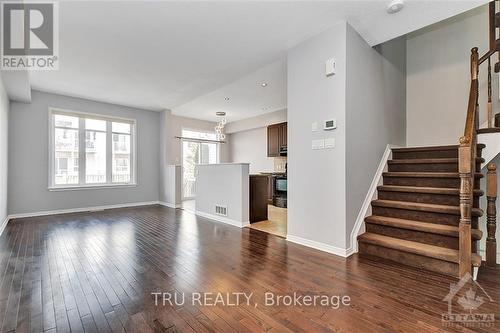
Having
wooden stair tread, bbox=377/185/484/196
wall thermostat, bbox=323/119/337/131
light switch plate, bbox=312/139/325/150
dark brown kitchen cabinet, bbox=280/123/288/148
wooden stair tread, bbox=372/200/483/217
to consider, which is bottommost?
wooden stair tread, bbox=372/200/483/217

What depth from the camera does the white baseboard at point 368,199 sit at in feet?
9.93

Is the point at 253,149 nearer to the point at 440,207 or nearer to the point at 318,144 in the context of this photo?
the point at 318,144

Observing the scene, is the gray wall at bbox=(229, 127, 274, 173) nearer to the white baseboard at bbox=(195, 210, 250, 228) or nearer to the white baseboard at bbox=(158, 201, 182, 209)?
the white baseboard at bbox=(158, 201, 182, 209)

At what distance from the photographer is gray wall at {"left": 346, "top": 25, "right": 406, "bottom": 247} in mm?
2975

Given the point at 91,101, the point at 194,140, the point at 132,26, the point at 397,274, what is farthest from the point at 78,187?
the point at 397,274

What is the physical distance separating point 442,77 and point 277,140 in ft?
13.4

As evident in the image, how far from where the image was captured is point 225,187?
4805 mm

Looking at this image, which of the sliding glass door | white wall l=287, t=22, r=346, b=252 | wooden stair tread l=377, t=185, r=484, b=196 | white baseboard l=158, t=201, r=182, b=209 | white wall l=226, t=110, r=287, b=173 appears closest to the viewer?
wooden stair tread l=377, t=185, r=484, b=196

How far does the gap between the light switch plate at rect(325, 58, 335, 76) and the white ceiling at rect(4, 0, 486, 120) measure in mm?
441

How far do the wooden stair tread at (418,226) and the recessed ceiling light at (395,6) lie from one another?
247cm

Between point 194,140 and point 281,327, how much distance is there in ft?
23.1

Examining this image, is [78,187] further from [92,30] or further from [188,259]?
[188,259]

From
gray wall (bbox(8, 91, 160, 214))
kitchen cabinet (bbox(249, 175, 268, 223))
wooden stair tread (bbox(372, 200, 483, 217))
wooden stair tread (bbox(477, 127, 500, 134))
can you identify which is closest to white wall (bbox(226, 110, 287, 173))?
kitchen cabinet (bbox(249, 175, 268, 223))

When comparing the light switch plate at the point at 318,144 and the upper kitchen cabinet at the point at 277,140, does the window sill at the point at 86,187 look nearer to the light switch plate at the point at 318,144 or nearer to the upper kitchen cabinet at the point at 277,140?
the upper kitchen cabinet at the point at 277,140
